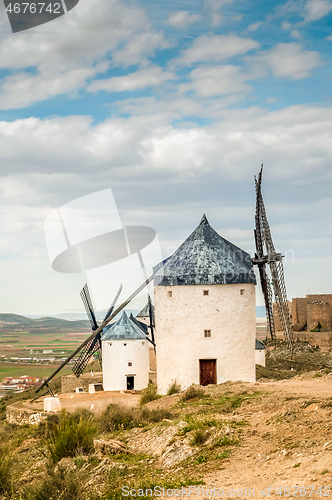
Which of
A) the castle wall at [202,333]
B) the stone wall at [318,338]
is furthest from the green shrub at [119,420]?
the stone wall at [318,338]

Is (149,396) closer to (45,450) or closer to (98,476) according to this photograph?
(45,450)

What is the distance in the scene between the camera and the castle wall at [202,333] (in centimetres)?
1711

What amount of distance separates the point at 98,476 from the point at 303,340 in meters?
37.4

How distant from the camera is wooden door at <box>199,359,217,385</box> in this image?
674 inches

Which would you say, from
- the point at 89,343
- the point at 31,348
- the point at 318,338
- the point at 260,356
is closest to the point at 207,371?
the point at 260,356

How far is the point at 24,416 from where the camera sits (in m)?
19.1

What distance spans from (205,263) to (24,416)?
888 cm

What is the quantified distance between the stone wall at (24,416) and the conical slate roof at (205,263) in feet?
20.6

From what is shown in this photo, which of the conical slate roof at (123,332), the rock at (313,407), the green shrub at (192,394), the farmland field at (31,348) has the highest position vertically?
the conical slate roof at (123,332)

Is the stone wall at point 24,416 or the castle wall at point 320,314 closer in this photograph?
the stone wall at point 24,416

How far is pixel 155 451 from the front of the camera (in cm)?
889

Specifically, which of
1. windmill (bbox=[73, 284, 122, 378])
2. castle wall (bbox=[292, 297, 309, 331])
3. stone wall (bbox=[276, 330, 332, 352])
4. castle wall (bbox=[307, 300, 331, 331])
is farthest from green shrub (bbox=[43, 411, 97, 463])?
castle wall (bbox=[292, 297, 309, 331])

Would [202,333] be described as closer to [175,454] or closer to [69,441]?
[69,441]

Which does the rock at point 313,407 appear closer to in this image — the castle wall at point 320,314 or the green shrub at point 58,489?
the green shrub at point 58,489
